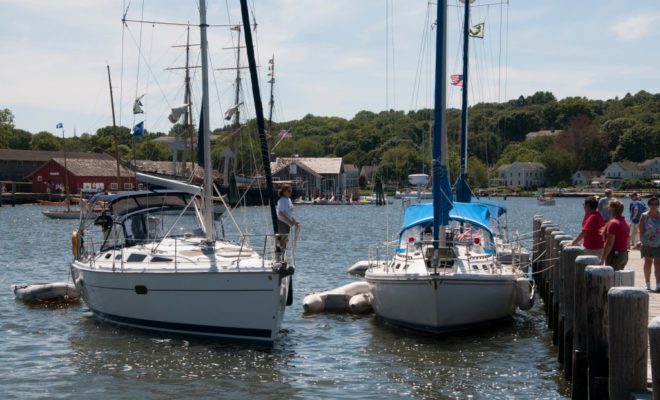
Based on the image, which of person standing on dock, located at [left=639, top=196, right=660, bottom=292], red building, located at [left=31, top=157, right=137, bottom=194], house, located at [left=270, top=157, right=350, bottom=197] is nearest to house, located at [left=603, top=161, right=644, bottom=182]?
house, located at [left=270, top=157, right=350, bottom=197]

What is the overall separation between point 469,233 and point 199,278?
305 inches

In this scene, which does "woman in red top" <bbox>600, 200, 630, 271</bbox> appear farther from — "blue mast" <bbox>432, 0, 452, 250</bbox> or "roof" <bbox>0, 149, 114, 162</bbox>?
"roof" <bbox>0, 149, 114, 162</bbox>

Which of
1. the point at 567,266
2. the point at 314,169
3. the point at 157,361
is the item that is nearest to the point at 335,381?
the point at 157,361

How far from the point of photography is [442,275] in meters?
18.6

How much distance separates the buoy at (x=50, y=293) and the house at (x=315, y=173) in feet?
370

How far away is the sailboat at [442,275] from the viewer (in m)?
18.8

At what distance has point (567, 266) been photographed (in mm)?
16109

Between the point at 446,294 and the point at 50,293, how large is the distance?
39.6 feet

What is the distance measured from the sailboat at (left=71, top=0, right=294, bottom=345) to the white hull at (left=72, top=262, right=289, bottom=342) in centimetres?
2

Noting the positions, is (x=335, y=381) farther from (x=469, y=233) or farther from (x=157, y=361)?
(x=469, y=233)

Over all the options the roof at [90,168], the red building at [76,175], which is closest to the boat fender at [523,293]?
the red building at [76,175]

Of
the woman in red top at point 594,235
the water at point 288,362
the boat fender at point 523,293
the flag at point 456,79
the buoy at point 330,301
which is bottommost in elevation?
the water at point 288,362

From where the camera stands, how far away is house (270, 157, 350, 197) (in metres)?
144

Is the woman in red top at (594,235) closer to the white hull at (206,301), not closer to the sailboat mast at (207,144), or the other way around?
the white hull at (206,301)
